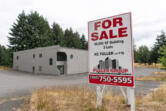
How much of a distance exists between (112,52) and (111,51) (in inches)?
2.1

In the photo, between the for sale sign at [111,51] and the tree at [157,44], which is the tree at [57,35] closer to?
the tree at [157,44]

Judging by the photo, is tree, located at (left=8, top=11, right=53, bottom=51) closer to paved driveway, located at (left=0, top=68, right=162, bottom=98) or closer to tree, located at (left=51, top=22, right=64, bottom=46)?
tree, located at (left=51, top=22, right=64, bottom=46)

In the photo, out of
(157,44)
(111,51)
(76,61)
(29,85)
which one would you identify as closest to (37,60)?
(76,61)

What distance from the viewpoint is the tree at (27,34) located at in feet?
160

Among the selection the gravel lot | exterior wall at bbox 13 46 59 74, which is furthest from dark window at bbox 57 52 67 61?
the gravel lot

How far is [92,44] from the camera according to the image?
499 centimetres

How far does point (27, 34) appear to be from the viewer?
48.4 metres

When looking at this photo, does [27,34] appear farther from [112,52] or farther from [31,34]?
[112,52]

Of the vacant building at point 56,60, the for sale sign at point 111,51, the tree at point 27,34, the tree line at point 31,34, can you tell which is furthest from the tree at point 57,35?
the for sale sign at point 111,51

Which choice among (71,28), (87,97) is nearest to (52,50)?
(87,97)

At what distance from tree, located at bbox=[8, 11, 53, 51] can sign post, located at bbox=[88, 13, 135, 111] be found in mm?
47565

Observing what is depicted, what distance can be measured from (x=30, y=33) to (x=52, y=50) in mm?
27662

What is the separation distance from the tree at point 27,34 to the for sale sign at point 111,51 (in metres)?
47.6

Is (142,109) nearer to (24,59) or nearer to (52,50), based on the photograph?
(52,50)
